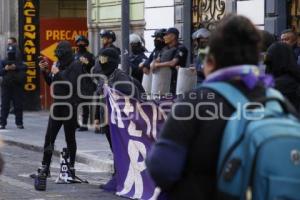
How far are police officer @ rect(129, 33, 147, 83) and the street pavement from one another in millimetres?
2000

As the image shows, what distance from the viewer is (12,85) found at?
17531 mm

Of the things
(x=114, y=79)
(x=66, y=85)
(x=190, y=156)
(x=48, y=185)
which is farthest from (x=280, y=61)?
(x=190, y=156)

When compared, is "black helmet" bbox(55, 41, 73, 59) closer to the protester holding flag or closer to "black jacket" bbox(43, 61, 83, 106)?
"black jacket" bbox(43, 61, 83, 106)

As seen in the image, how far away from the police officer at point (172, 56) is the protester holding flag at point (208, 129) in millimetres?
8600

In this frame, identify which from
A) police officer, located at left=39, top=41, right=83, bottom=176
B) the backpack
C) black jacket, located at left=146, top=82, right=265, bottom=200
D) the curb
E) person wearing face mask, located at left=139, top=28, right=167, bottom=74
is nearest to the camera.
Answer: the backpack

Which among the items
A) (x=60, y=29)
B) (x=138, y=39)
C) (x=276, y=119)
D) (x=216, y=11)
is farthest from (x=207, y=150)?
(x=60, y=29)

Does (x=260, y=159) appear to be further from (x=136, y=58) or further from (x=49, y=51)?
(x=49, y=51)

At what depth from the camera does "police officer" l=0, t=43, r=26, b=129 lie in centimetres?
1748

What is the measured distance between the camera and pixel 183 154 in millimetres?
3430

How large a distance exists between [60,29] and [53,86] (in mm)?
12207

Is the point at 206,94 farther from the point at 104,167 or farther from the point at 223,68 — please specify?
the point at 104,167

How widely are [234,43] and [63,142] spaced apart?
460 inches

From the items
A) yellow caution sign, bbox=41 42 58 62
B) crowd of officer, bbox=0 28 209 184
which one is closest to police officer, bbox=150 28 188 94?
crowd of officer, bbox=0 28 209 184

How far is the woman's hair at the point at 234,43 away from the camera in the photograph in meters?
3.47
